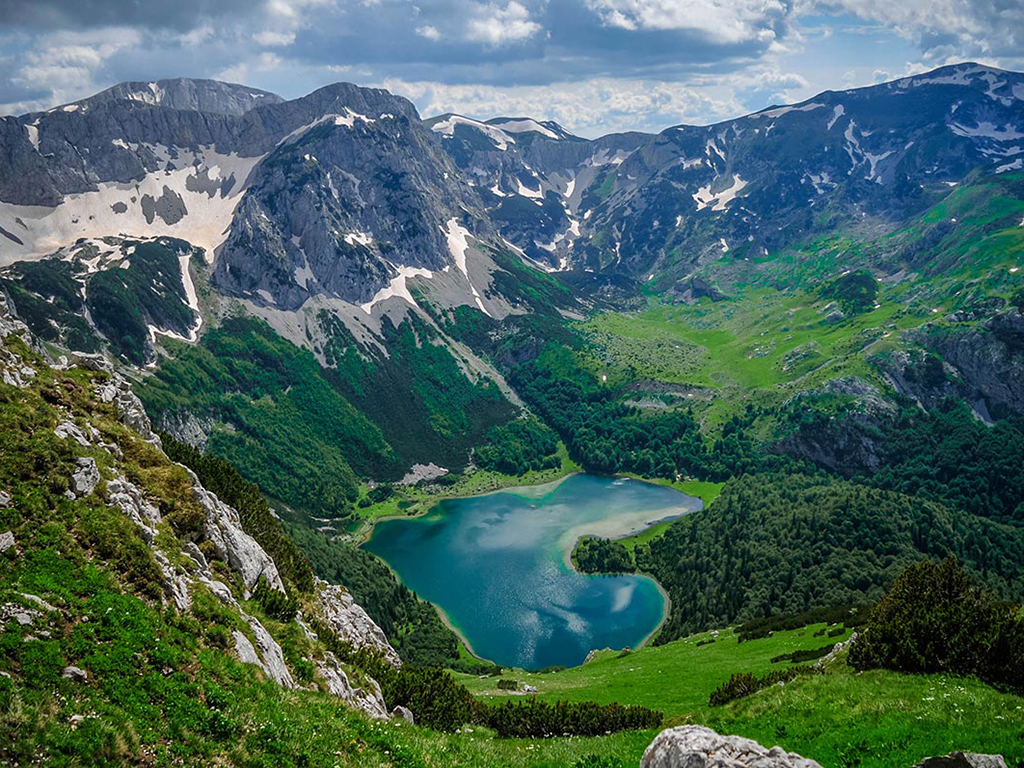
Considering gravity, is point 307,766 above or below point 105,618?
below

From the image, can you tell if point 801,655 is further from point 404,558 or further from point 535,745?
point 404,558

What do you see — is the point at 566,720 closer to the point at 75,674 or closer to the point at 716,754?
the point at 716,754

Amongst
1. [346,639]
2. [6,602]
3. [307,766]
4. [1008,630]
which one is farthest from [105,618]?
[1008,630]

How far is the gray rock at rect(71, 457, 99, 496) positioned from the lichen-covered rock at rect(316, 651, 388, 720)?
1673cm

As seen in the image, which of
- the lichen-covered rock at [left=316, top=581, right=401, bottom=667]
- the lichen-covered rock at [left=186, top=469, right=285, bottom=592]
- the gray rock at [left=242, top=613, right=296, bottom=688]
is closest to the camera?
the gray rock at [left=242, top=613, right=296, bottom=688]

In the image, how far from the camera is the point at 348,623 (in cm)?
6606

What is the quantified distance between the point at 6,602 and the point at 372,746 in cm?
1510

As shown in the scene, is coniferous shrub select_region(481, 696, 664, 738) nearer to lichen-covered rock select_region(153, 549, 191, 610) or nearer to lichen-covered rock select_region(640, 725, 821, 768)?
lichen-covered rock select_region(153, 549, 191, 610)

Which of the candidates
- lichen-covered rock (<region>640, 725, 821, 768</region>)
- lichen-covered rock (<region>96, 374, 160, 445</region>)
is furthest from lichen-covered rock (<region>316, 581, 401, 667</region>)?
lichen-covered rock (<region>640, 725, 821, 768</region>)

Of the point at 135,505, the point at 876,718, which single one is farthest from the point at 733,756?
the point at 135,505

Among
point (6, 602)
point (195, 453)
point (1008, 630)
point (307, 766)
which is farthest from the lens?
point (195, 453)

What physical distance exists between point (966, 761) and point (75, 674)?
94.7 ft

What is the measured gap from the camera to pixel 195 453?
232 feet

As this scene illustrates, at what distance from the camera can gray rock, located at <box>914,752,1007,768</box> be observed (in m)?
18.2
